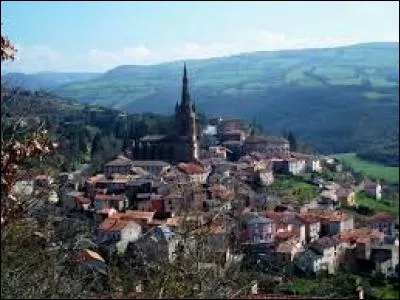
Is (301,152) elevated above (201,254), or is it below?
below

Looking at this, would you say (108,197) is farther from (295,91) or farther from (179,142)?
(295,91)

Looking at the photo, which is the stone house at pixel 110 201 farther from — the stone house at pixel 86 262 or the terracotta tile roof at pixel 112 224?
the stone house at pixel 86 262

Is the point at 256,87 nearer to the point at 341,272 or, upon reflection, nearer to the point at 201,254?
the point at 341,272

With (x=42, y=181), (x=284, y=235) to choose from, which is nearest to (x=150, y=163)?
(x=284, y=235)

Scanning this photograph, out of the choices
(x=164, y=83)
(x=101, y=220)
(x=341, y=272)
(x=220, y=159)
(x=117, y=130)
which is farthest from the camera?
(x=164, y=83)

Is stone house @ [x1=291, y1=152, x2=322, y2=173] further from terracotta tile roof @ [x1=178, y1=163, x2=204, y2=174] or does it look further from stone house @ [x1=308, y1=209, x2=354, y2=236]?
stone house @ [x1=308, y1=209, x2=354, y2=236]

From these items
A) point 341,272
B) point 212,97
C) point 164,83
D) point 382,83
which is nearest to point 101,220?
point 341,272
